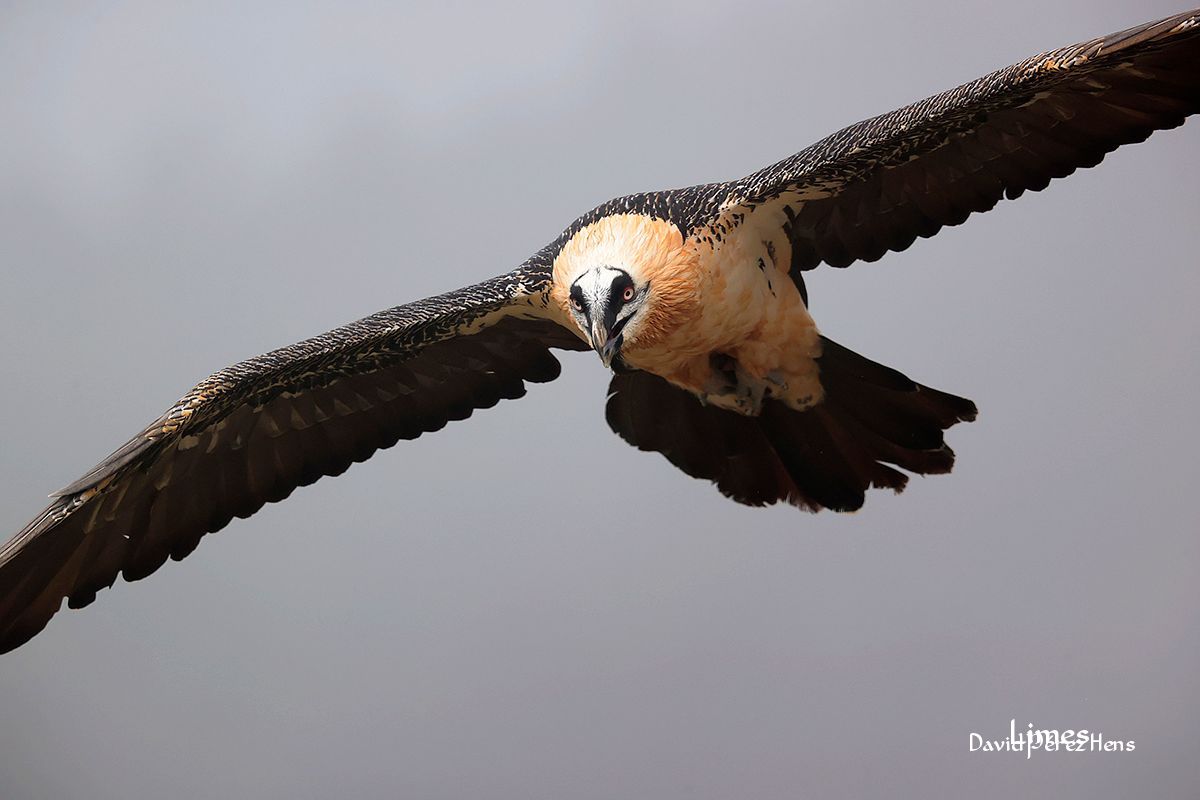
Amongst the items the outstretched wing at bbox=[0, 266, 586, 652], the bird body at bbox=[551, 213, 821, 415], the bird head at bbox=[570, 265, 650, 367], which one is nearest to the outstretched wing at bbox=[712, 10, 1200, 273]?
the bird body at bbox=[551, 213, 821, 415]

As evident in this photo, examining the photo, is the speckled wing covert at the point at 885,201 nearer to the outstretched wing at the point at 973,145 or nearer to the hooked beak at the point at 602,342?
the outstretched wing at the point at 973,145

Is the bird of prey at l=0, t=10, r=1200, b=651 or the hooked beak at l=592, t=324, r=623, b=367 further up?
the bird of prey at l=0, t=10, r=1200, b=651

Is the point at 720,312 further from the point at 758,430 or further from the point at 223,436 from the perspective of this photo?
the point at 223,436

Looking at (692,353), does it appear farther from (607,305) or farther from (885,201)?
(885,201)

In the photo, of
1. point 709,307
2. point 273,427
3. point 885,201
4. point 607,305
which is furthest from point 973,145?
point 273,427

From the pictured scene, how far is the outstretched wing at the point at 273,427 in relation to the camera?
4.74 m

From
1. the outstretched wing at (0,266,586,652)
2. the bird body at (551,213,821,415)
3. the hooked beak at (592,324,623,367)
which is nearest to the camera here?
the hooked beak at (592,324,623,367)

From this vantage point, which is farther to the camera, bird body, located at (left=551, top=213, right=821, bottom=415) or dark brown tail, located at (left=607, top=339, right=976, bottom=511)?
dark brown tail, located at (left=607, top=339, right=976, bottom=511)

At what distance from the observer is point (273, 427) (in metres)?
5.31

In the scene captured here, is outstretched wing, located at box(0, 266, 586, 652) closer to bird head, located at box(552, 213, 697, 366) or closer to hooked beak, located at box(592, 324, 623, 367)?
bird head, located at box(552, 213, 697, 366)

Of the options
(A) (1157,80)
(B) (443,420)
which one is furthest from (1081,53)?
(B) (443,420)

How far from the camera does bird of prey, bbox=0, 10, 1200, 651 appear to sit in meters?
4.38

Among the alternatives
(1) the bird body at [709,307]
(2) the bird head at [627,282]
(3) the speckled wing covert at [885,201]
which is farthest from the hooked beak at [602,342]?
(3) the speckled wing covert at [885,201]

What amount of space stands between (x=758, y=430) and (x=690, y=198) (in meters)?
1.03
